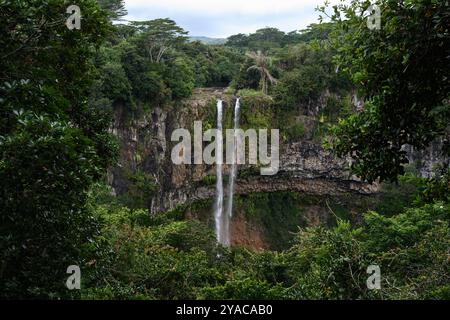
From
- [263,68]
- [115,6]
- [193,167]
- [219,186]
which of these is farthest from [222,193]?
[115,6]

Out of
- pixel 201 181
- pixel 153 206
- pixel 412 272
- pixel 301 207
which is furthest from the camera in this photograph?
pixel 301 207

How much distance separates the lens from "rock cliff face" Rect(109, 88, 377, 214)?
20.3 m

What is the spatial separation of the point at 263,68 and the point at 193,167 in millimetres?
5788

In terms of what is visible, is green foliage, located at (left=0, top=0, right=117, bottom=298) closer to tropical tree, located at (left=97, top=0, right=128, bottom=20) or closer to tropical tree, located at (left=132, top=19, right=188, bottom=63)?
tropical tree, located at (left=132, top=19, right=188, bottom=63)

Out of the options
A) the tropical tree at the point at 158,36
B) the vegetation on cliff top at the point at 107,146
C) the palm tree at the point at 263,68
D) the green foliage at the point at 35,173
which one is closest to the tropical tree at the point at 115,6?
the tropical tree at the point at 158,36

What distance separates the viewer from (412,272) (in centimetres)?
828

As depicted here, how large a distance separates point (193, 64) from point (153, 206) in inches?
328

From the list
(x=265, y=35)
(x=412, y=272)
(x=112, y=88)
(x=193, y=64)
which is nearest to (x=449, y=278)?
(x=412, y=272)

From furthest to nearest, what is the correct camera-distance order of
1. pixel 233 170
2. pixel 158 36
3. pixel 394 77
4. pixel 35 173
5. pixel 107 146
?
pixel 233 170, pixel 158 36, pixel 107 146, pixel 394 77, pixel 35 173

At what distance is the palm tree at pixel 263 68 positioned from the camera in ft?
73.6

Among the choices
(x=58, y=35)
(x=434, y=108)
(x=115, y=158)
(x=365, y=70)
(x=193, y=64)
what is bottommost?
(x=115, y=158)

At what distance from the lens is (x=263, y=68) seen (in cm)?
2270

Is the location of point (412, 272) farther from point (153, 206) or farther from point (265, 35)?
point (265, 35)

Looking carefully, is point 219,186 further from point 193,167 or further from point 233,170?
point 193,167
